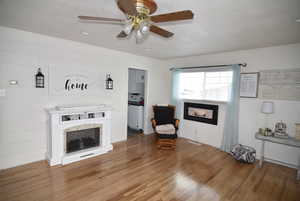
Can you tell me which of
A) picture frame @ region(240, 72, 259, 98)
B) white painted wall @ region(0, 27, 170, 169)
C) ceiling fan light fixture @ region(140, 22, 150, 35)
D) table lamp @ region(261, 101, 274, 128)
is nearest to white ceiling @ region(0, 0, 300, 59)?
white painted wall @ region(0, 27, 170, 169)

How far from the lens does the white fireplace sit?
280 cm

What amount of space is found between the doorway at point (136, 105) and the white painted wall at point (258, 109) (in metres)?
1.88

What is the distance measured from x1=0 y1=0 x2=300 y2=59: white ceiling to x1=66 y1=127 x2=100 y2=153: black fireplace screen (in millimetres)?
1966

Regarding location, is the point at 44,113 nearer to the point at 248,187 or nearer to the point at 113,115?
the point at 113,115

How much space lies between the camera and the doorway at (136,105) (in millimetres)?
5000

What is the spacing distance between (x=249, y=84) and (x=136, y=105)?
3.27 m

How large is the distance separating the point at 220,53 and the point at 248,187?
10.1ft

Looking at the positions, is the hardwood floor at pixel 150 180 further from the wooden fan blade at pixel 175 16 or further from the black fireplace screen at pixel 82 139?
the wooden fan blade at pixel 175 16

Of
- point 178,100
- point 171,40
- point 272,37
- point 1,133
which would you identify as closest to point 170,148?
point 178,100

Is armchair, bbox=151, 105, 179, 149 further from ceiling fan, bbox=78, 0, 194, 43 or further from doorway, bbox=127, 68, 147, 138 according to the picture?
ceiling fan, bbox=78, 0, 194, 43

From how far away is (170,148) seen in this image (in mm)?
3793

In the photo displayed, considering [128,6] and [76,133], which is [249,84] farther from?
[76,133]

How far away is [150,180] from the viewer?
8.04 feet

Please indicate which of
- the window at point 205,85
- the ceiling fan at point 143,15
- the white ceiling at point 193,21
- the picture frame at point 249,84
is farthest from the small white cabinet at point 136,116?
the ceiling fan at point 143,15
